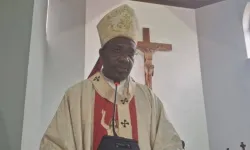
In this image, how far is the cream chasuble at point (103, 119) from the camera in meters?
1.38

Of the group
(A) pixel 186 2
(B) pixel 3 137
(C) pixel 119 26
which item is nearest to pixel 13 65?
(B) pixel 3 137

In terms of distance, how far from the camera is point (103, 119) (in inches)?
58.1

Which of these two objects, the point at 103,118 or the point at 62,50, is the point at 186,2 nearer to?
the point at 62,50

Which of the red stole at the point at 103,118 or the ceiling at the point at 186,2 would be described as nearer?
the red stole at the point at 103,118

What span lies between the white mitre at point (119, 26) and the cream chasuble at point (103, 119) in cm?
19

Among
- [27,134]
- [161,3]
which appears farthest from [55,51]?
[27,134]

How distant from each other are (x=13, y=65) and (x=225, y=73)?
2.94 meters

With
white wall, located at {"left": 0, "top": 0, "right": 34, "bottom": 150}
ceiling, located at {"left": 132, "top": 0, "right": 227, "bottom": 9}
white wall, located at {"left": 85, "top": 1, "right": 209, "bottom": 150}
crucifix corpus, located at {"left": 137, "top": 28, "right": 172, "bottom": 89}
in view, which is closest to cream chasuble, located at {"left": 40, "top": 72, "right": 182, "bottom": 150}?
white wall, located at {"left": 0, "top": 0, "right": 34, "bottom": 150}

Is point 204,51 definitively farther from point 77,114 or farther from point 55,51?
point 77,114

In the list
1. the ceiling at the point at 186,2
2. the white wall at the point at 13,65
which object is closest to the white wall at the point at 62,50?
the ceiling at the point at 186,2

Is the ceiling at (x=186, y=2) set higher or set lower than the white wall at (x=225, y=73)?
higher

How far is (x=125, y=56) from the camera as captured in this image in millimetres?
1509

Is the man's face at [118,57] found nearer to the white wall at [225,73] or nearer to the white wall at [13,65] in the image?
the white wall at [13,65]

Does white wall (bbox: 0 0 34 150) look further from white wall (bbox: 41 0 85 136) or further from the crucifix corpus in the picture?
the crucifix corpus
